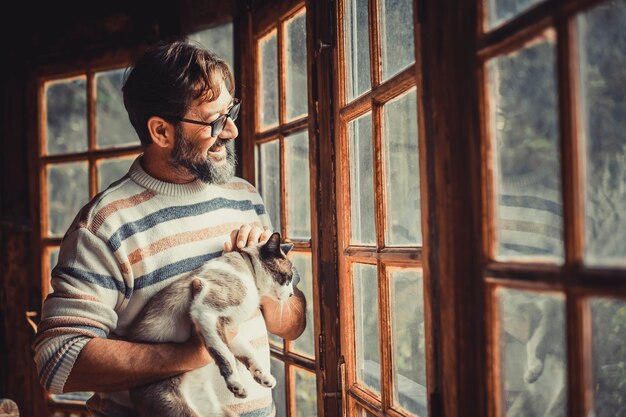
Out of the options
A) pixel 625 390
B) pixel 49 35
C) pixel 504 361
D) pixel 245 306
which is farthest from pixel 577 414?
pixel 49 35

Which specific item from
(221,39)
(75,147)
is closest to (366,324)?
(221,39)

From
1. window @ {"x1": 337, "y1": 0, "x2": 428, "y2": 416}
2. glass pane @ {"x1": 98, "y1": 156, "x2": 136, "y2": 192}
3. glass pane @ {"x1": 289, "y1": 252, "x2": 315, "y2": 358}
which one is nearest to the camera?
window @ {"x1": 337, "y1": 0, "x2": 428, "y2": 416}

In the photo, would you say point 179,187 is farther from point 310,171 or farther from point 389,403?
point 389,403

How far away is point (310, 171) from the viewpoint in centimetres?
170

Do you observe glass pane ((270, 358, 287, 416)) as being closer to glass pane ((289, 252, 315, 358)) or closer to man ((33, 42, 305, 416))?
glass pane ((289, 252, 315, 358))

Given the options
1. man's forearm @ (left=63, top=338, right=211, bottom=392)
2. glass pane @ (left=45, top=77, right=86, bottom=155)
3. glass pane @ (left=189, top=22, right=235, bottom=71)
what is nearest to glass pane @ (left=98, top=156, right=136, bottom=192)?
glass pane @ (left=45, top=77, right=86, bottom=155)

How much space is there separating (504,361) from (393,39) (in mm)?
796

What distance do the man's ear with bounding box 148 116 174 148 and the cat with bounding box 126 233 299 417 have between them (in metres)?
0.34

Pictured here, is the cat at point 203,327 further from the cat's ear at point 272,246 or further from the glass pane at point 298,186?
the glass pane at point 298,186

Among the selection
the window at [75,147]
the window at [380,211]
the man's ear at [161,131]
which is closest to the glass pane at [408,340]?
the window at [380,211]

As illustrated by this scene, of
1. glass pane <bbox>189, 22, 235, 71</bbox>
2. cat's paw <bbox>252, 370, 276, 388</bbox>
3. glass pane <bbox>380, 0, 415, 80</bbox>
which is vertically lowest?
cat's paw <bbox>252, 370, 276, 388</bbox>

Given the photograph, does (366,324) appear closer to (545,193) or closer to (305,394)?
(305,394)

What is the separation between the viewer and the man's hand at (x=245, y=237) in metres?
1.42

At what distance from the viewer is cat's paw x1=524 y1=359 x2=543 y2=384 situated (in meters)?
1.20
